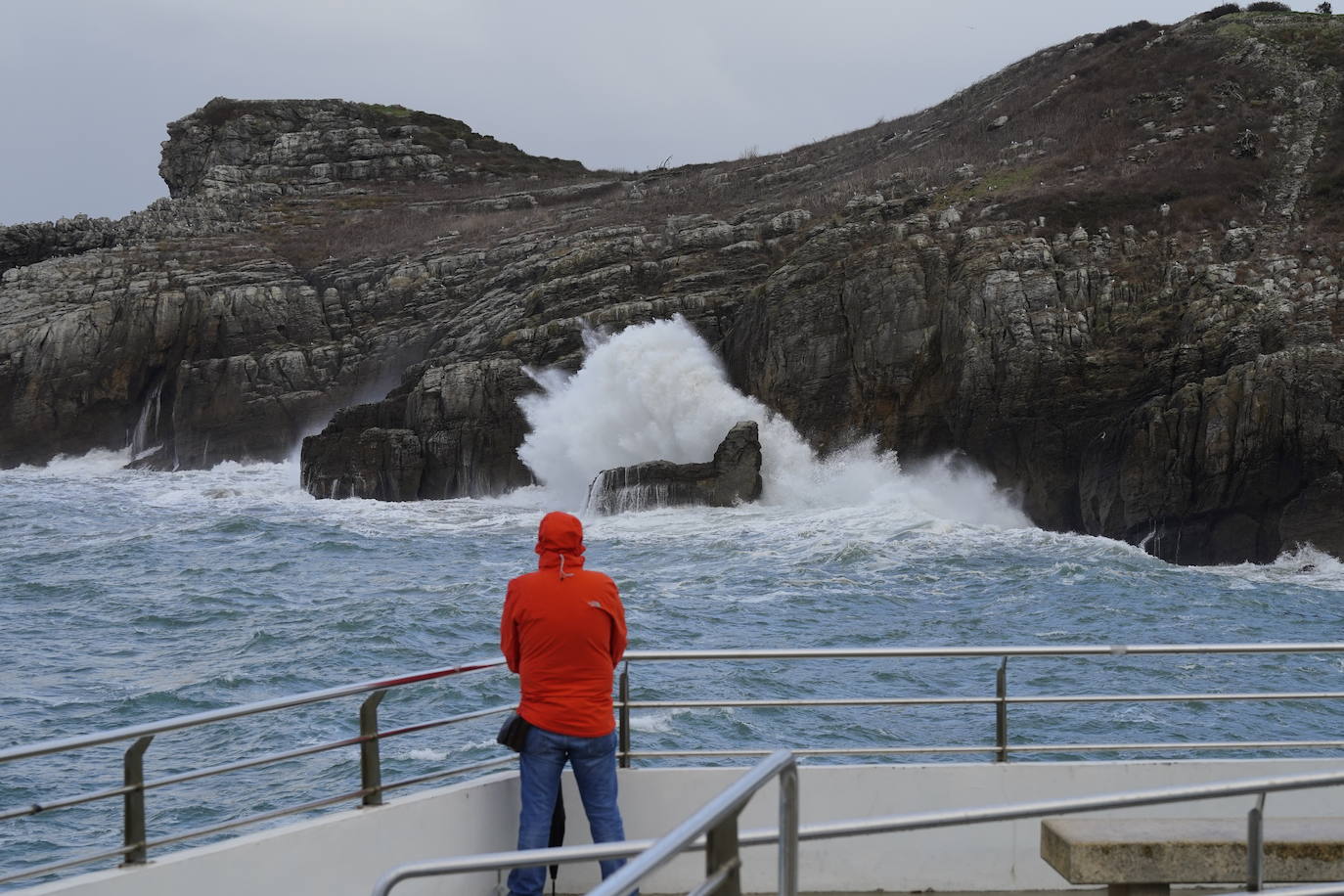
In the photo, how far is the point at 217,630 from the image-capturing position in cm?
2052

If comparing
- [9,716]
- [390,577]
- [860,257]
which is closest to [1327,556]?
[860,257]

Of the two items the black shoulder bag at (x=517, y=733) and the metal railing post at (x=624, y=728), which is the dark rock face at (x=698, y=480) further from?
the black shoulder bag at (x=517, y=733)

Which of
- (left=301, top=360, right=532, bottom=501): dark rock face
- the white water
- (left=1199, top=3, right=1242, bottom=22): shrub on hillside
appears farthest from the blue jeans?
(left=1199, top=3, right=1242, bottom=22): shrub on hillside

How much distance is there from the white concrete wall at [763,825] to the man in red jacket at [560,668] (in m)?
0.47

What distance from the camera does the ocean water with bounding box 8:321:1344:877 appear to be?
1421cm

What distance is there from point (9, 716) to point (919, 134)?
49554 mm

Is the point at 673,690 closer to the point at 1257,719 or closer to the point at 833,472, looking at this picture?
the point at 1257,719

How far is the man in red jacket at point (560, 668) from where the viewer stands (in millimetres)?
5402

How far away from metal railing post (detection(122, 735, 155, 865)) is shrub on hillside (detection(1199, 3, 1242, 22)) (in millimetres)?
56163

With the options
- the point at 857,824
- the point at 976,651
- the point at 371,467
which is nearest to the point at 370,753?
the point at 976,651

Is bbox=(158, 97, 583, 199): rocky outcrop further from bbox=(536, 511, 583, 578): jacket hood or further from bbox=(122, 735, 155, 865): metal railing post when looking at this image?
bbox=(122, 735, 155, 865): metal railing post

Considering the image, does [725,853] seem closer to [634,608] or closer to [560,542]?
[560,542]

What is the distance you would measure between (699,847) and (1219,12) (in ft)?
192

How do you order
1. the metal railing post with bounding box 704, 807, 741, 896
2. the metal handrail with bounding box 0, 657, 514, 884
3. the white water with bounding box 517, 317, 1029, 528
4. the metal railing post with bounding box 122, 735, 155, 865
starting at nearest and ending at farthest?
the metal railing post with bounding box 704, 807, 741, 896, the metal handrail with bounding box 0, 657, 514, 884, the metal railing post with bounding box 122, 735, 155, 865, the white water with bounding box 517, 317, 1029, 528
